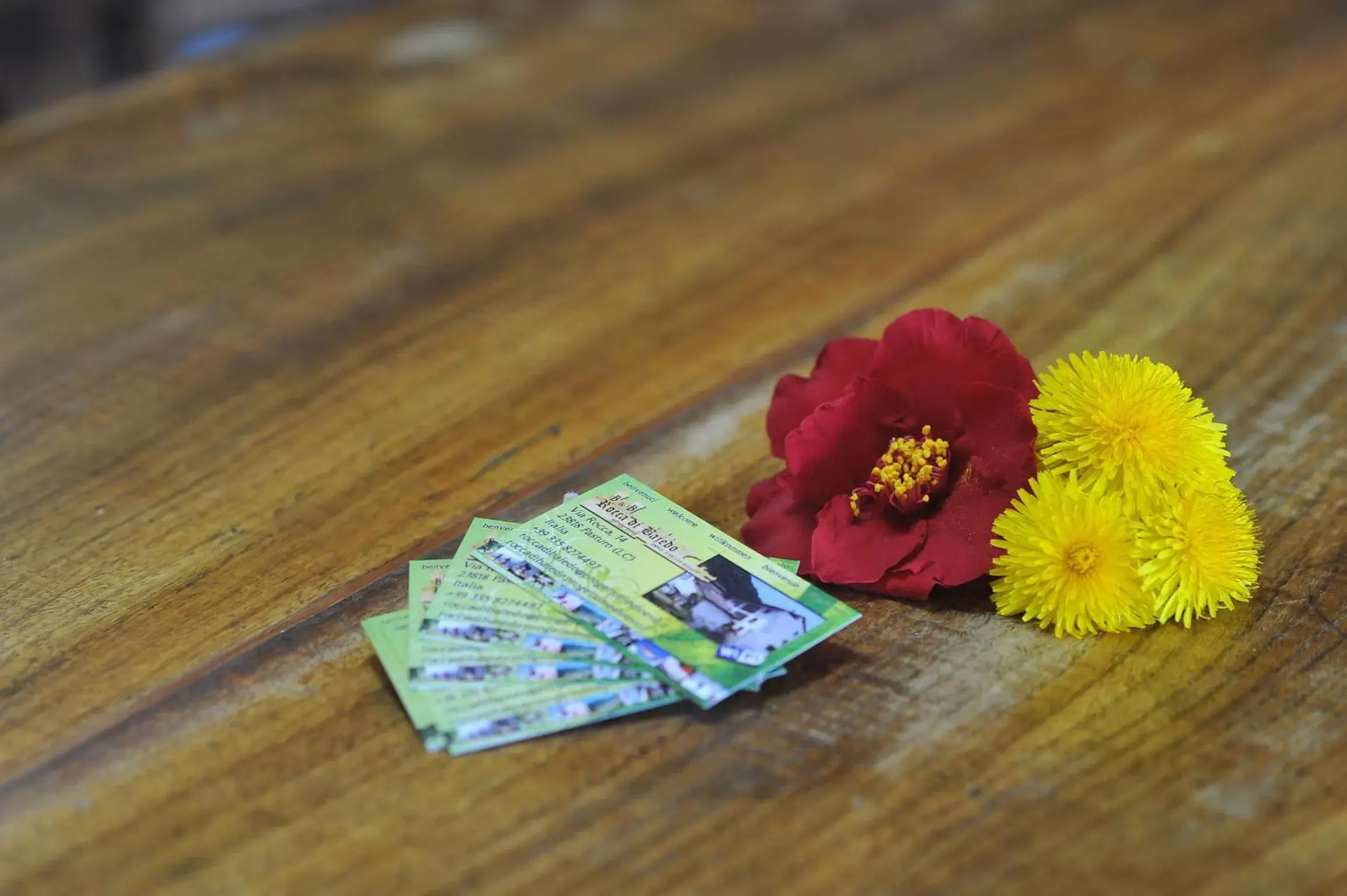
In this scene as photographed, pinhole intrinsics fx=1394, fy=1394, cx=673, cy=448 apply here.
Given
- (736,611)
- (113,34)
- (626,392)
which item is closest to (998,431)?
(736,611)

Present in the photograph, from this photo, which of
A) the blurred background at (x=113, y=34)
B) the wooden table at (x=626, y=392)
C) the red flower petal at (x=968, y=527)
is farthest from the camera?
the blurred background at (x=113, y=34)

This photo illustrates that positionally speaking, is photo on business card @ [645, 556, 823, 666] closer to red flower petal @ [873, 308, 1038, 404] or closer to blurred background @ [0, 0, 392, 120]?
red flower petal @ [873, 308, 1038, 404]

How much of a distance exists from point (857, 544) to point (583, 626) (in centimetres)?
15

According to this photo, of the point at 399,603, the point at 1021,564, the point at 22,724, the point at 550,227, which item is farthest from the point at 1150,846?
the point at 550,227

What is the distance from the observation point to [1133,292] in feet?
3.50

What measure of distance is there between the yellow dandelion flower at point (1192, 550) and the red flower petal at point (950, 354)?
0.30 feet

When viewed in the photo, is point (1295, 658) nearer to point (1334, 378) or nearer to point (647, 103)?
point (1334, 378)

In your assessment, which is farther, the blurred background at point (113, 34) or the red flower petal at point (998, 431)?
the blurred background at point (113, 34)

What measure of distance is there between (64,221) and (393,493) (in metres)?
0.59

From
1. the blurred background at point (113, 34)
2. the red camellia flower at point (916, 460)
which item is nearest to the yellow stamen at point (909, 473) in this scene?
the red camellia flower at point (916, 460)

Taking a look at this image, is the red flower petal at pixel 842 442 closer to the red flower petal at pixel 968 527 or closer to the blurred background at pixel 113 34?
the red flower petal at pixel 968 527

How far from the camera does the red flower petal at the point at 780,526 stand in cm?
72

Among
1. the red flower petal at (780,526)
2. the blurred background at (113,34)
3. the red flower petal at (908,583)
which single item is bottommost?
the red flower petal at (908,583)

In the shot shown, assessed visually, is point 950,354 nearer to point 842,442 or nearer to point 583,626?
point 842,442
